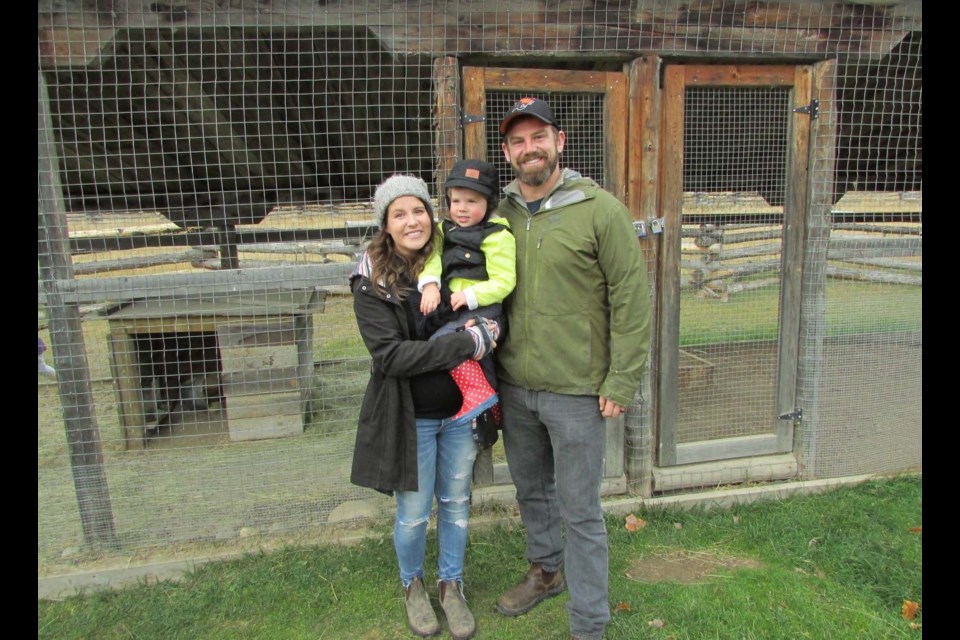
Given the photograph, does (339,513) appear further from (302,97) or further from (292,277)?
(302,97)

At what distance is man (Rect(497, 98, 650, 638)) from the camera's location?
2336mm

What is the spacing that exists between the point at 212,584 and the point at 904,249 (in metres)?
4.91

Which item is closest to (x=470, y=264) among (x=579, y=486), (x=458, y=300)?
(x=458, y=300)

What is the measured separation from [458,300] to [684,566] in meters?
2.08

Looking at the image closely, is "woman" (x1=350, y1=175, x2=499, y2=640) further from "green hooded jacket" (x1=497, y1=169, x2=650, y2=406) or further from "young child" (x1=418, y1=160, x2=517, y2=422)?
"green hooded jacket" (x1=497, y1=169, x2=650, y2=406)

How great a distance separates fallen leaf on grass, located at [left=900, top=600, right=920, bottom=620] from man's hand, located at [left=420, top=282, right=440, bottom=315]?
2.67 metres

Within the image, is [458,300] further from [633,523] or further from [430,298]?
[633,523]

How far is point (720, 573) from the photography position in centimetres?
310

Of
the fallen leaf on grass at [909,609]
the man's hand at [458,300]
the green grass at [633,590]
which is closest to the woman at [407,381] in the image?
the man's hand at [458,300]

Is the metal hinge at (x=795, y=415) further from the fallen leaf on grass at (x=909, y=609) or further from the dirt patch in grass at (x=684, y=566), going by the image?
the fallen leaf on grass at (x=909, y=609)

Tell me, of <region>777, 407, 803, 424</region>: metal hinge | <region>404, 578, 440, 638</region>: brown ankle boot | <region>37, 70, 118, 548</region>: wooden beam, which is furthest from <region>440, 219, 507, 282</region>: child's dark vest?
<region>777, 407, 803, 424</region>: metal hinge

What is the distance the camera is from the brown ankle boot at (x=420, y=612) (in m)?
2.71

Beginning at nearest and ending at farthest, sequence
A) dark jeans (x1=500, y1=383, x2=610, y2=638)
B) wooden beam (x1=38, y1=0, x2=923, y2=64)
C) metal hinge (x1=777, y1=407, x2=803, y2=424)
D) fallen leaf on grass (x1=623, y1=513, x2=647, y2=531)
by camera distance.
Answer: dark jeans (x1=500, y1=383, x2=610, y2=638) → wooden beam (x1=38, y1=0, x2=923, y2=64) → fallen leaf on grass (x1=623, y1=513, x2=647, y2=531) → metal hinge (x1=777, y1=407, x2=803, y2=424)

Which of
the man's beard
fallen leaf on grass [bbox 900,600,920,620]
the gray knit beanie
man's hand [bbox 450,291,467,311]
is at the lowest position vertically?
fallen leaf on grass [bbox 900,600,920,620]
